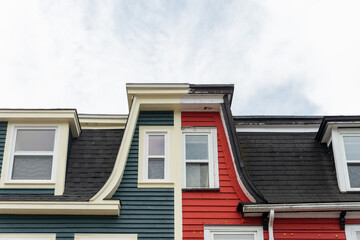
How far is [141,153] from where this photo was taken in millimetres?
13672

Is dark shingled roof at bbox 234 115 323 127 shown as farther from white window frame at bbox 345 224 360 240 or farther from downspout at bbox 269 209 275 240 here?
white window frame at bbox 345 224 360 240

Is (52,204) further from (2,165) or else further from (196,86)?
(196,86)

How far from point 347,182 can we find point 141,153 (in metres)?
5.00

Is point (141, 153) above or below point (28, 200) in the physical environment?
above

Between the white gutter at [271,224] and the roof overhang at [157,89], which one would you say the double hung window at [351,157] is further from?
the roof overhang at [157,89]

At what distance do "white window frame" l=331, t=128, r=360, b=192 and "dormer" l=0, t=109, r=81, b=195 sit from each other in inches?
256

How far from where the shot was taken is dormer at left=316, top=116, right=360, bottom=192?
13.6 metres

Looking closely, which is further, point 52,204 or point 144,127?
point 144,127

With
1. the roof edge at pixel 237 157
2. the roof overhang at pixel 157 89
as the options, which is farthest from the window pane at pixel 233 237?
the roof overhang at pixel 157 89

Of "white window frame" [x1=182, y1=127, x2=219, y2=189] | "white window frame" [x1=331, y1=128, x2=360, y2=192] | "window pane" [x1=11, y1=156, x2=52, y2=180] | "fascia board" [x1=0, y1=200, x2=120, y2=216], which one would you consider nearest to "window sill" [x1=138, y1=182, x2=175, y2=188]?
"white window frame" [x1=182, y1=127, x2=219, y2=189]

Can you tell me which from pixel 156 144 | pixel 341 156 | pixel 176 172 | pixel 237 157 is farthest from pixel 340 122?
pixel 156 144

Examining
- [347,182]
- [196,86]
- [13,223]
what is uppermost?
[196,86]

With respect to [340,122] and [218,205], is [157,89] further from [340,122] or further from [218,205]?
[340,122]

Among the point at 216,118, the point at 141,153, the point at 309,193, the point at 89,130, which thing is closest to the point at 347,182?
the point at 309,193
